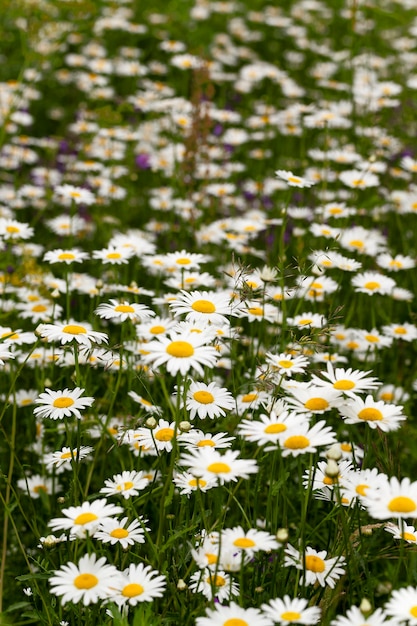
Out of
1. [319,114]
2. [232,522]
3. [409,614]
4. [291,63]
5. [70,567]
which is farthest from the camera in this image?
[291,63]

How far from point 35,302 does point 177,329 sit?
1447 millimetres

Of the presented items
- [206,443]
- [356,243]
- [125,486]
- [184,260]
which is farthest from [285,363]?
[356,243]

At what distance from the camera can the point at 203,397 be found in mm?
2215

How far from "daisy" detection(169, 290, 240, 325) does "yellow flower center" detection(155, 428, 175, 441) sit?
0.31 m

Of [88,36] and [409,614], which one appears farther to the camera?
[88,36]

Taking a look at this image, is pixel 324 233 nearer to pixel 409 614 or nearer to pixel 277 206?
pixel 277 206

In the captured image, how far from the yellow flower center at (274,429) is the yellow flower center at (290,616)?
372mm

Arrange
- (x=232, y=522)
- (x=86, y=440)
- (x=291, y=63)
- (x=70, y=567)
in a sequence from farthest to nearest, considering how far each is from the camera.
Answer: (x=291, y=63), (x=86, y=440), (x=232, y=522), (x=70, y=567)

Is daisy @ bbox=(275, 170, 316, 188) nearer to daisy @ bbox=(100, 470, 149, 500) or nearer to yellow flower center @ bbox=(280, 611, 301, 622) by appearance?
daisy @ bbox=(100, 470, 149, 500)

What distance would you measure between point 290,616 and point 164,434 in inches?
28.1

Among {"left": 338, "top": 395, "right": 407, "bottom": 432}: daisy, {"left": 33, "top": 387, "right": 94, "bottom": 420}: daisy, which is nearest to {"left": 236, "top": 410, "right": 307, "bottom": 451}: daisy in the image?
{"left": 338, "top": 395, "right": 407, "bottom": 432}: daisy

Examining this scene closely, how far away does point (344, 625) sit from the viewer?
1.59 meters

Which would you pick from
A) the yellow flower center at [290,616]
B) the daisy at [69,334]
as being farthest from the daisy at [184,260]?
the yellow flower center at [290,616]

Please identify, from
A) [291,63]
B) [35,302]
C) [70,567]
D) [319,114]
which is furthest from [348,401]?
[291,63]
